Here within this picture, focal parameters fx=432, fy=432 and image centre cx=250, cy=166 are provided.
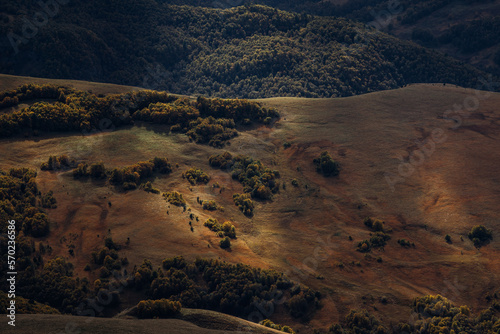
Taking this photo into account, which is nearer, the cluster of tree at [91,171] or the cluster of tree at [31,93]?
the cluster of tree at [91,171]

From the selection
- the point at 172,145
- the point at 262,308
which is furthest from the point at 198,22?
the point at 262,308

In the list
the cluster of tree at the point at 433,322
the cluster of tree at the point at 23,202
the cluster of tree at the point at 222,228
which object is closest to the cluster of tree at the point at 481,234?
the cluster of tree at the point at 433,322

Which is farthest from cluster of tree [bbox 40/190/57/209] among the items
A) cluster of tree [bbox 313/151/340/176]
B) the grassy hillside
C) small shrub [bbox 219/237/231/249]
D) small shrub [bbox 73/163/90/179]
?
cluster of tree [bbox 313/151/340/176]

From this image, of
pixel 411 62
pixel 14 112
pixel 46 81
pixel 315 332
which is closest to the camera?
pixel 315 332

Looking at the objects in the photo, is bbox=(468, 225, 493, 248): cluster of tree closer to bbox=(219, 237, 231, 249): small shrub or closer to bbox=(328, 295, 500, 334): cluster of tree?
bbox=(328, 295, 500, 334): cluster of tree

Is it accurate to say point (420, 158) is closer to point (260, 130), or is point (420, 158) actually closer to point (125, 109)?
point (260, 130)

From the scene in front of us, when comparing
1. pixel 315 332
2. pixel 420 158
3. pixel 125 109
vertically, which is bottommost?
pixel 315 332

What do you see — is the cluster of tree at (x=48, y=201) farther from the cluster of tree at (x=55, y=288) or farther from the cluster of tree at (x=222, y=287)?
the cluster of tree at (x=222, y=287)
